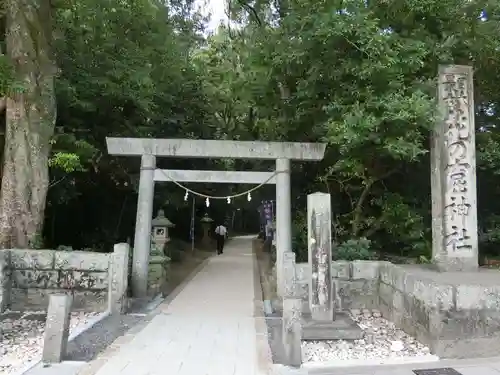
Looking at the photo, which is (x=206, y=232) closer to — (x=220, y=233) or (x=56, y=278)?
(x=220, y=233)

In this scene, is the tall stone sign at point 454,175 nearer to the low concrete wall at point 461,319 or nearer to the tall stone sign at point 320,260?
the low concrete wall at point 461,319

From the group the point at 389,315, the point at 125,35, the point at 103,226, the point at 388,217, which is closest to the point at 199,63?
the point at 125,35

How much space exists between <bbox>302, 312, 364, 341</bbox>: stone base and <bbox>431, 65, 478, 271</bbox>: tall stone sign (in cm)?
264

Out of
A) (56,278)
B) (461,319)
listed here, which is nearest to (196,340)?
(461,319)

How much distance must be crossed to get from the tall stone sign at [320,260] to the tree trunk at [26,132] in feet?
20.8

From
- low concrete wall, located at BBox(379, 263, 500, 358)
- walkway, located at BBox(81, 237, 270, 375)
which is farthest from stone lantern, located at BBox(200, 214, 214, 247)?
low concrete wall, located at BBox(379, 263, 500, 358)

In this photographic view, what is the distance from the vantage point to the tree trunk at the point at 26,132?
9.27 meters

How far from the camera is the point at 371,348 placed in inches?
261

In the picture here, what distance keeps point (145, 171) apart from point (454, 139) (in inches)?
278

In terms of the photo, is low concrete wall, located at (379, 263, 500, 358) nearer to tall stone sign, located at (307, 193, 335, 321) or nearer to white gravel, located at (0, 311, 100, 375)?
tall stone sign, located at (307, 193, 335, 321)

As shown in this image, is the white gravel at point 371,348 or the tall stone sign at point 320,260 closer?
the white gravel at point 371,348

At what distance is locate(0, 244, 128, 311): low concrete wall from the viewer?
28.5 ft

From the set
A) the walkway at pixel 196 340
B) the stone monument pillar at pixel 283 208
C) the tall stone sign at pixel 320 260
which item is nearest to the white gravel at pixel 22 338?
the walkway at pixel 196 340

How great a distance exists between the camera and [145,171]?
394 inches
